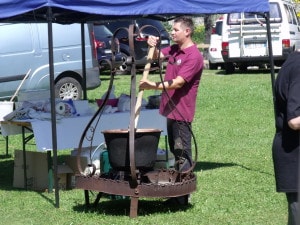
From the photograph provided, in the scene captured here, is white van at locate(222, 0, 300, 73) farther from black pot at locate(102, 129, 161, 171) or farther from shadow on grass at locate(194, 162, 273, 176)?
black pot at locate(102, 129, 161, 171)

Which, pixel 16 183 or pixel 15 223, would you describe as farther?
pixel 16 183

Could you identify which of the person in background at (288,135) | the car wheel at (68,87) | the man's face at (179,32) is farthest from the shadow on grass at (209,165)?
the car wheel at (68,87)

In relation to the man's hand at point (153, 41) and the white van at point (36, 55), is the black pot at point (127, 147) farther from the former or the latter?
the white van at point (36, 55)

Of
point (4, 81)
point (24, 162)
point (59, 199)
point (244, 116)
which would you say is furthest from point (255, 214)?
point (4, 81)

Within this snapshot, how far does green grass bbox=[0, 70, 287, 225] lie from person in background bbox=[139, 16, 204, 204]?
1.40 ft

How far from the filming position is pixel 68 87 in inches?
658

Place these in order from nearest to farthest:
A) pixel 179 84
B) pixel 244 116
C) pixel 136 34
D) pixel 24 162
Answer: pixel 136 34 < pixel 179 84 < pixel 24 162 < pixel 244 116

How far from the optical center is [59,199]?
8453 mm

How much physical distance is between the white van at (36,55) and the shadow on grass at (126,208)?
24.1ft

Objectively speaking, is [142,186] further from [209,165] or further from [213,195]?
[209,165]

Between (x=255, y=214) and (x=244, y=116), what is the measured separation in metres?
7.25

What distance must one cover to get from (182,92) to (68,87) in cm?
887

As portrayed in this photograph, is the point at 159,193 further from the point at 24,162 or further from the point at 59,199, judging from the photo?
the point at 24,162

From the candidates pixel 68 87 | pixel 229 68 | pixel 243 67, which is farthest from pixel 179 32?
pixel 243 67
